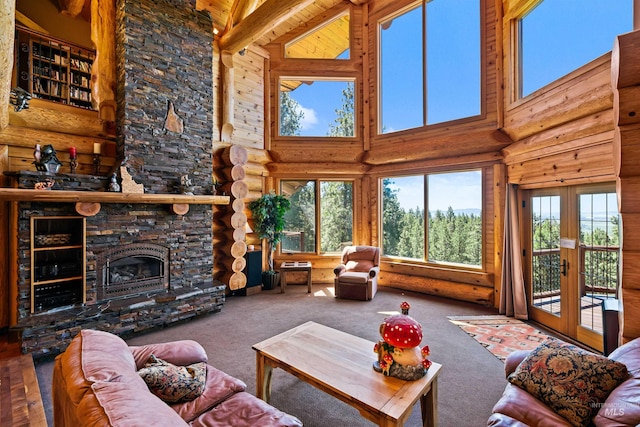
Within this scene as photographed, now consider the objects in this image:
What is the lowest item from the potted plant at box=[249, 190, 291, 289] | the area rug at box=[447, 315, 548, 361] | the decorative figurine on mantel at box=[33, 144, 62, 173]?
the area rug at box=[447, 315, 548, 361]

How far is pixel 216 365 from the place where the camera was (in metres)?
2.94

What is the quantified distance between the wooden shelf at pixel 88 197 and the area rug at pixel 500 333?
14.3 feet

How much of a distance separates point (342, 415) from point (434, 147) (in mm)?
4710

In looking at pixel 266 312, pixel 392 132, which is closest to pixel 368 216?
pixel 392 132

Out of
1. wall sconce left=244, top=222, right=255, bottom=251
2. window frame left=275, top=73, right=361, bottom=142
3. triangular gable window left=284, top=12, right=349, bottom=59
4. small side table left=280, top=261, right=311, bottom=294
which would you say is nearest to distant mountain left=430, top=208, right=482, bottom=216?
window frame left=275, top=73, right=361, bottom=142

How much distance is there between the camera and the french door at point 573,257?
3.19 meters

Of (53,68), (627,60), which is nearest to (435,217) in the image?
(627,60)

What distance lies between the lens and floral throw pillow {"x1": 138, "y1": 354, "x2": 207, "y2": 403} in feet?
5.27

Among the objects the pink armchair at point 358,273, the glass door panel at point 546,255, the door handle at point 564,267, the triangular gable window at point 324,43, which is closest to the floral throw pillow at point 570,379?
the door handle at point 564,267

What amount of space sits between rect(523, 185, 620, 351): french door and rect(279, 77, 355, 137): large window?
4.01 metres

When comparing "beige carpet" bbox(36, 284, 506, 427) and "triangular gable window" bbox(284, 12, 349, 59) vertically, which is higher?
"triangular gable window" bbox(284, 12, 349, 59)

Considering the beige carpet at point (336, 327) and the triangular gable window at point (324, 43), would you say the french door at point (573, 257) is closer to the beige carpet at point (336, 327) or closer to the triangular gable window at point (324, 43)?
the beige carpet at point (336, 327)

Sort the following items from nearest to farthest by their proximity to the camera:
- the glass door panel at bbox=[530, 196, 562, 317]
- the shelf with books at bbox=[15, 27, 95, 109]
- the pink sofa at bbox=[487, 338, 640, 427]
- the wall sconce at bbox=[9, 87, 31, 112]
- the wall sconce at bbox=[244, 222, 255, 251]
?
the pink sofa at bbox=[487, 338, 640, 427], the wall sconce at bbox=[9, 87, 31, 112], the glass door panel at bbox=[530, 196, 562, 317], the shelf with books at bbox=[15, 27, 95, 109], the wall sconce at bbox=[244, 222, 255, 251]

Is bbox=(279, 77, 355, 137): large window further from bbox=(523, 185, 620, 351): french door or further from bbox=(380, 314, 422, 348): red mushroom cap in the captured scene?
bbox=(380, 314, 422, 348): red mushroom cap
